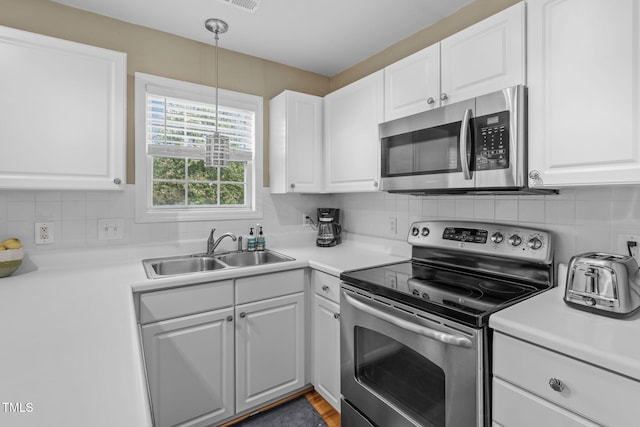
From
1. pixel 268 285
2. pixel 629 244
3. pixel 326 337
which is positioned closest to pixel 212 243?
pixel 268 285

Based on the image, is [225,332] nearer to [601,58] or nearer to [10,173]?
[10,173]

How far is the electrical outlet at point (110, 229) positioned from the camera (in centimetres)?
197

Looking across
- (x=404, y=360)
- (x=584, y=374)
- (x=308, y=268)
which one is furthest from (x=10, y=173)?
(x=584, y=374)

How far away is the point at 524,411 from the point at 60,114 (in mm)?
2305

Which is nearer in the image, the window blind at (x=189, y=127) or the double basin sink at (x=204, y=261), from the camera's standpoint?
the double basin sink at (x=204, y=261)

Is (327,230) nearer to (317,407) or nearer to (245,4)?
(317,407)

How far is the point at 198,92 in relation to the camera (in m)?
2.31

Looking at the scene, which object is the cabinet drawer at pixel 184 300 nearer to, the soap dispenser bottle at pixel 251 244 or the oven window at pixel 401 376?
the soap dispenser bottle at pixel 251 244

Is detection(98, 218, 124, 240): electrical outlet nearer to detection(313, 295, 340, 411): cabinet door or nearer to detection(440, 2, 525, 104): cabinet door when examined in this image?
detection(313, 295, 340, 411): cabinet door

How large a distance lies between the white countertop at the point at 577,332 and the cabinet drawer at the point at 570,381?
0.03 meters

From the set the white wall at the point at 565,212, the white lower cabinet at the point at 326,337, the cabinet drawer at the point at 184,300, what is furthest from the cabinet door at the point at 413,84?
the cabinet drawer at the point at 184,300

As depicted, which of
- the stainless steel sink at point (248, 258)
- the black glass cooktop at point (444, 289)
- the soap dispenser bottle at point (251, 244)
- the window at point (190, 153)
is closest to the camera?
the black glass cooktop at point (444, 289)

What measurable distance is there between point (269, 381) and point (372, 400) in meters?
0.72

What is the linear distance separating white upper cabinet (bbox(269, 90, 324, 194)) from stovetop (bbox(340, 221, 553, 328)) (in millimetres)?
952
